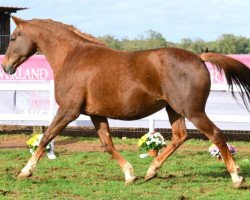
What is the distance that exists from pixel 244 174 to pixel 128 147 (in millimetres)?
4437

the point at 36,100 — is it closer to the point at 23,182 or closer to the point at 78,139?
the point at 78,139

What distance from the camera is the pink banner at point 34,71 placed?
16500 mm

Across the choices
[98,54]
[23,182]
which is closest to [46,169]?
[23,182]

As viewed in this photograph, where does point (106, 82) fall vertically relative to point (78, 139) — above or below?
above

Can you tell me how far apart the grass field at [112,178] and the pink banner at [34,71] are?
369cm

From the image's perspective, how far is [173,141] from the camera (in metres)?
9.27

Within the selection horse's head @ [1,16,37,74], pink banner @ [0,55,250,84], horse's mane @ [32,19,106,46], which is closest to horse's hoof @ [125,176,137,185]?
horse's mane @ [32,19,106,46]

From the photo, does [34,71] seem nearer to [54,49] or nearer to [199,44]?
[54,49]

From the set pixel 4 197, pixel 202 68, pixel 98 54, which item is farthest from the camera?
pixel 98 54

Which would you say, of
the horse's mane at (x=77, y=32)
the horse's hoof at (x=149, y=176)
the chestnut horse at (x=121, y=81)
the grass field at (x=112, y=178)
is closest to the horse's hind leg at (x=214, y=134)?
the chestnut horse at (x=121, y=81)

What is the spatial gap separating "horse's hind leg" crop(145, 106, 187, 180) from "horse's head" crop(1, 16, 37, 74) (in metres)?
2.29

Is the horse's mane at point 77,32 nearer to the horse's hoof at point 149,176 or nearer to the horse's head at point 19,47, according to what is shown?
the horse's head at point 19,47

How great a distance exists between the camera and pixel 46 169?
10.6 meters

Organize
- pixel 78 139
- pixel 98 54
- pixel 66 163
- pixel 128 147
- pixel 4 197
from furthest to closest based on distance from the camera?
pixel 78 139
pixel 128 147
pixel 66 163
pixel 98 54
pixel 4 197
